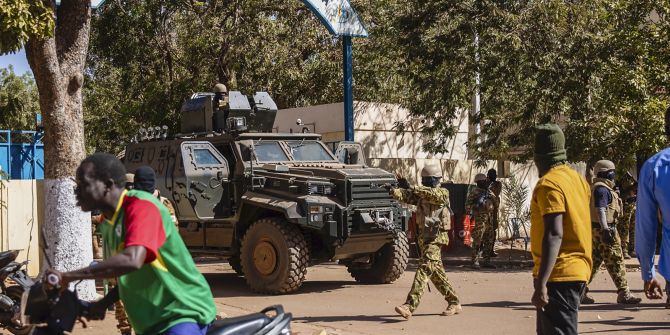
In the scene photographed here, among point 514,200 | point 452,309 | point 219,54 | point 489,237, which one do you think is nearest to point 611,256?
point 452,309

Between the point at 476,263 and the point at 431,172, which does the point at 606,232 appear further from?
the point at 476,263

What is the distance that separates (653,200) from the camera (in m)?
4.93

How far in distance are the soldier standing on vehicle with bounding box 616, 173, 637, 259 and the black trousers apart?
10.4m

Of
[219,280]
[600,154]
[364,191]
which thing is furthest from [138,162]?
[600,154]

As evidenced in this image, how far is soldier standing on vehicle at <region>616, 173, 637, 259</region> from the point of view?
15000 mm

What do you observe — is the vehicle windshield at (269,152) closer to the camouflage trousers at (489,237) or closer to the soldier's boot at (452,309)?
the soldier's boot at (452,309)

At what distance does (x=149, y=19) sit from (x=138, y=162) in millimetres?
10026

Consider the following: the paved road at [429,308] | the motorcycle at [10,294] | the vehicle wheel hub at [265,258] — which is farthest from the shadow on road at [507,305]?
the motorcycle at [10,294]

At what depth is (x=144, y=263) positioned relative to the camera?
3.69 m

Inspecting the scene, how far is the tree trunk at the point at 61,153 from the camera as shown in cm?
954

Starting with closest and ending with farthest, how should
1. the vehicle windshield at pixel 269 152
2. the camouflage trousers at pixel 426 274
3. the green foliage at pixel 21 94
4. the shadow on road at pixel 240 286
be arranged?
the camouflage trousers at pixel 426 274 → the shadow on road at pixel 240 286 → the vehicle windshield at pixel 269 152 → the green foliage at pixel 21 94

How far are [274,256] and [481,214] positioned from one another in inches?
189

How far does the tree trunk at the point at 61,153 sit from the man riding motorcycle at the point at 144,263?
5.92 metres

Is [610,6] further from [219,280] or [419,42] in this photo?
[219,280]
